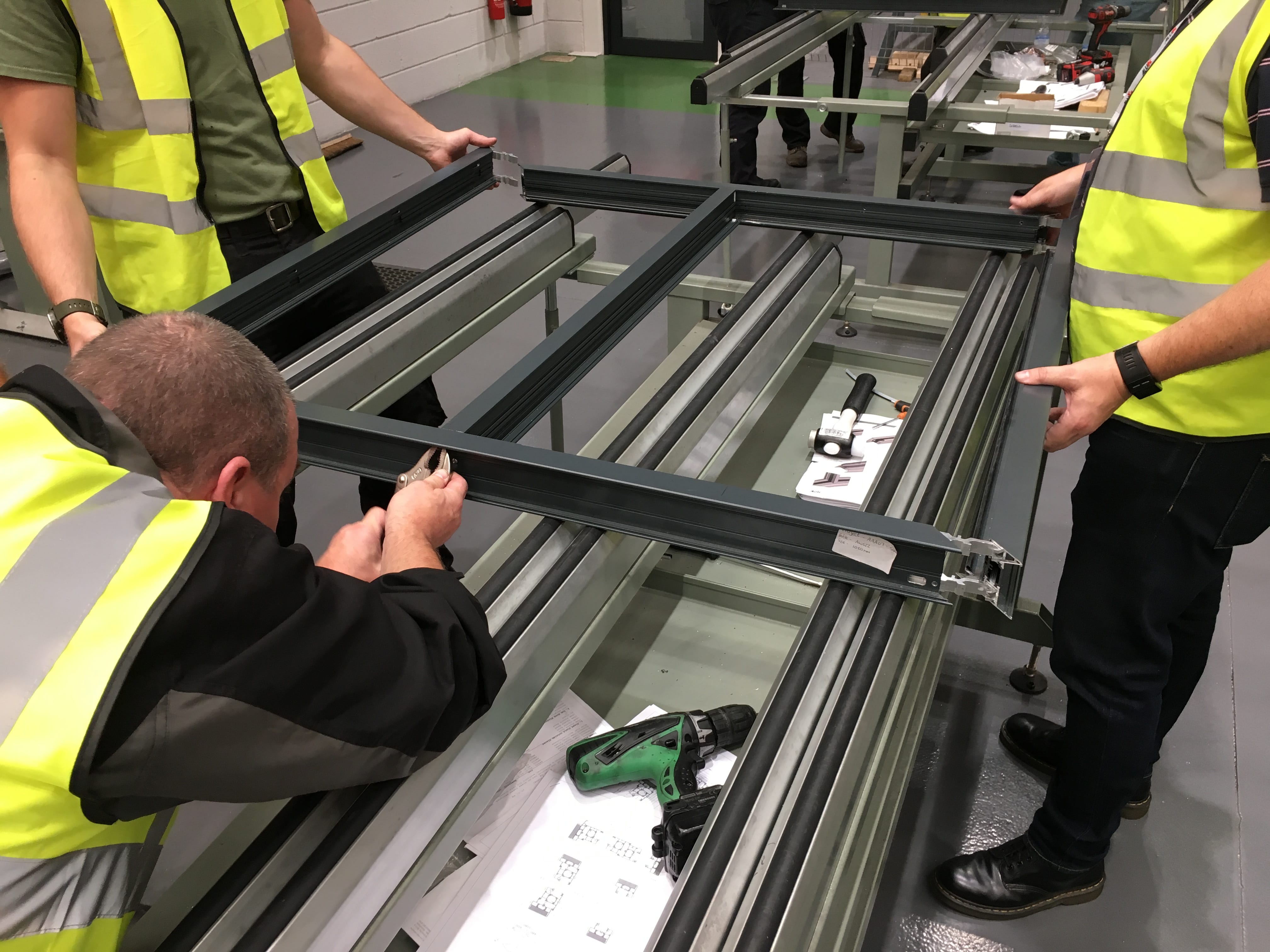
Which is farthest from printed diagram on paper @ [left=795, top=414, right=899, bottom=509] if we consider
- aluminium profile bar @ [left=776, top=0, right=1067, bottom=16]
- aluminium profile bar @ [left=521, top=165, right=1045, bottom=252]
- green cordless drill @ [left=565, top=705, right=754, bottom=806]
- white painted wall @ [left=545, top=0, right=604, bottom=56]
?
white painted wall @ [left=545, top=0, right=604, bottom=56]

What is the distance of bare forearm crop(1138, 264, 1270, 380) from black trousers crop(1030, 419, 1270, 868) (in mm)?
146

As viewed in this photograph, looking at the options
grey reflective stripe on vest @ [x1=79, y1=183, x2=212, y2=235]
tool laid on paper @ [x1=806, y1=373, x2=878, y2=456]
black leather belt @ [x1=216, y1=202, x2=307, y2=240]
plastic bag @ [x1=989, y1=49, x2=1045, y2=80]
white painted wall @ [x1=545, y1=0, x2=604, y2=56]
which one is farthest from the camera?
white painted wall @ [x1=545, y1=0, x2=604, y2=56]

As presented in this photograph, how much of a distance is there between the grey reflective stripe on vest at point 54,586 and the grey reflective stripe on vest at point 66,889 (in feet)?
0.41

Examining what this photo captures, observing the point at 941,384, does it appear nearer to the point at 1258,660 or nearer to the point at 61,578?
the point at 61,578

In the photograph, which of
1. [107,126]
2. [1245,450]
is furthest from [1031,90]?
[107,126]

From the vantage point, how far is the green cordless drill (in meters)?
1.20

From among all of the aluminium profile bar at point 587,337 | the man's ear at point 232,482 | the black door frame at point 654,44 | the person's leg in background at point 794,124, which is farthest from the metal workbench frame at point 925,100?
the black door frame at point 654,44

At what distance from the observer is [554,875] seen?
113 cm

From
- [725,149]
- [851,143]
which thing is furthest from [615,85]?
[725,149]

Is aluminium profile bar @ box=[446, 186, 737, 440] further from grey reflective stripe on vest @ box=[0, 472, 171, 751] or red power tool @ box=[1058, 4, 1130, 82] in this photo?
red power tool @ box=[1058, 4, 1130, 82]

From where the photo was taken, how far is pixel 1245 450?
115 cm

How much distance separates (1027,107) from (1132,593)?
226 centimetres

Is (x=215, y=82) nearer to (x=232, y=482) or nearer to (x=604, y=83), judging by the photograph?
(x=232, y=482)

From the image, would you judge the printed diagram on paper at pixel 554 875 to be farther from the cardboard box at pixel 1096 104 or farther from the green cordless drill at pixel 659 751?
the cardboard box at pixel 1096 104
